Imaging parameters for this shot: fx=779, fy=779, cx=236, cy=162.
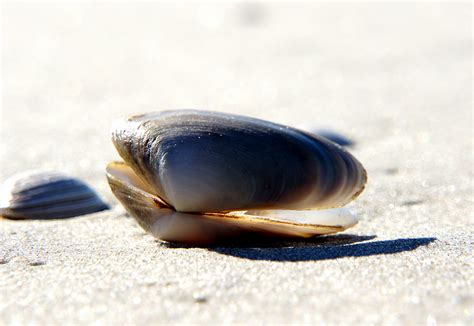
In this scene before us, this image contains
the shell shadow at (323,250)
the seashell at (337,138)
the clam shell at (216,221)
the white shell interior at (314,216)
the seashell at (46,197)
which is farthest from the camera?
the seashell at (337,138)

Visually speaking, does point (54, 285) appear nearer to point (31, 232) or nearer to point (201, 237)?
point (201, 237)

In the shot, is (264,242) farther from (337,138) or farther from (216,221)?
(337,138)

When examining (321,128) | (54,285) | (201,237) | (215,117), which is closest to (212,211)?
(201,237)

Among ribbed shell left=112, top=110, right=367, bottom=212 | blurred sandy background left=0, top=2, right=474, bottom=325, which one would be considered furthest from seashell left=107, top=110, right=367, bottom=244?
blurred sandy background left=0, top=2, right=474, bottom=325

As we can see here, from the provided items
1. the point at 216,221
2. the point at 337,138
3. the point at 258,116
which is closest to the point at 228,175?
the point at 216,221

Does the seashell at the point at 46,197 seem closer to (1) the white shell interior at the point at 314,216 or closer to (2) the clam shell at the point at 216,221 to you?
(2) the clam shell at the point at 216,221

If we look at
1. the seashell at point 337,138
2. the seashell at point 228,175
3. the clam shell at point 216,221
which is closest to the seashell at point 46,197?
the clam shell at point 216,221

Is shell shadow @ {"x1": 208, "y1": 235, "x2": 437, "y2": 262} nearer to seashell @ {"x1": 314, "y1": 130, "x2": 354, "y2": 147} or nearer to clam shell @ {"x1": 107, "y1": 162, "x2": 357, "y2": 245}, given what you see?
clam shell @ {"x1": 107, "y1": 162, "x2": 357, "y2": 245}
